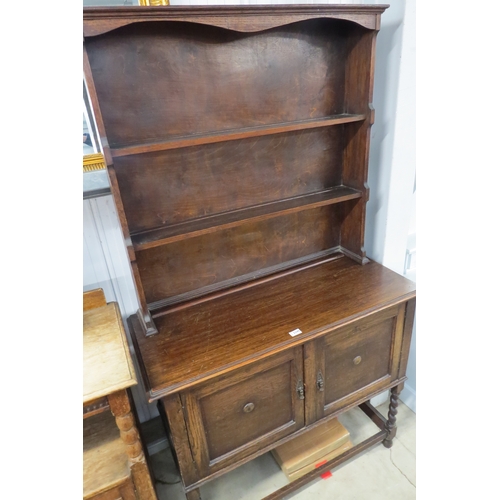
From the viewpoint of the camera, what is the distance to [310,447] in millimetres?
1661

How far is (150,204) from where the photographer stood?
127cm

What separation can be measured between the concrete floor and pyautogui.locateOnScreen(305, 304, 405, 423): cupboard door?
0.47 metres

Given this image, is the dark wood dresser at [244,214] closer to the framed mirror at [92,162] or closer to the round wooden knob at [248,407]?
the round wooden knob at [248,407]

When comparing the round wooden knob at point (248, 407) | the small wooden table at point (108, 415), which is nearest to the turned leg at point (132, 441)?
the small wooden table at point (108, 415)

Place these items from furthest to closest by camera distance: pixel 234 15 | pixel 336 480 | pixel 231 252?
pixel 336 480, pixel 231 252, pixel 234 15

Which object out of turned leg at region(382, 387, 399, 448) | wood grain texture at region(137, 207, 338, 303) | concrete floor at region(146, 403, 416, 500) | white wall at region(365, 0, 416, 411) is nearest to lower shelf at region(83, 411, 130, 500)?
wood grain texture at region(137, 207, 338, 303)

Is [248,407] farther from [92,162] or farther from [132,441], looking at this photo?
[92,162]

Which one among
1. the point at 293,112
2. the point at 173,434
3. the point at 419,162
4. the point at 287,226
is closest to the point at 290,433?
the point at 173,434

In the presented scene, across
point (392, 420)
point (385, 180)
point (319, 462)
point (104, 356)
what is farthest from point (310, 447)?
point (385, 180)

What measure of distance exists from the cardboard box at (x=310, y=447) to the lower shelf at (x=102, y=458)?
0.82m

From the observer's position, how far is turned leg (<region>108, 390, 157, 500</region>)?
100 centimetres

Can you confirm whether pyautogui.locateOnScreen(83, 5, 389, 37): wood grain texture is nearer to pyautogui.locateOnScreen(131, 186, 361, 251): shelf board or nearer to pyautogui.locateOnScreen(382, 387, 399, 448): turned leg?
pyautogui.locateOnScreen(131, 186, 361, 251): shelf board

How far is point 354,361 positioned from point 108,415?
3.21ft

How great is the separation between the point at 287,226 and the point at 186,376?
804 mm
